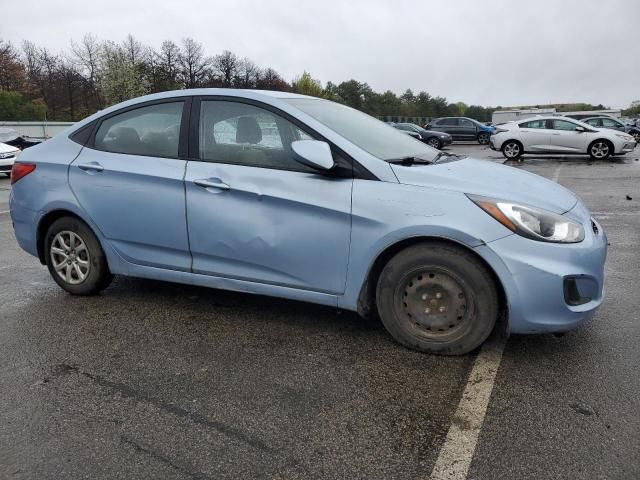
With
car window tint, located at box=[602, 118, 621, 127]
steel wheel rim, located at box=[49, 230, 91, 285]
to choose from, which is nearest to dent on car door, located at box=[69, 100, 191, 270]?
steel wheel rim, located at box=[49, 230, 91, 285]

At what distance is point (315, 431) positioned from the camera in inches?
99.8

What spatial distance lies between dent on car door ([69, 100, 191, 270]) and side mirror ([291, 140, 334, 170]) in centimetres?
93

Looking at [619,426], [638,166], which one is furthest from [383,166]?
[638,166]

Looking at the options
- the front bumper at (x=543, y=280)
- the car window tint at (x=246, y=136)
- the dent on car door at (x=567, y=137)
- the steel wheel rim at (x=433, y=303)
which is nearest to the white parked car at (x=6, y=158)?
the car window tint at (x=246, y=136)

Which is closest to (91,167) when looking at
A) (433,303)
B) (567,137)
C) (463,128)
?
(433,303)

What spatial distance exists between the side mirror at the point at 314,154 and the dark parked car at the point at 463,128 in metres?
34.0

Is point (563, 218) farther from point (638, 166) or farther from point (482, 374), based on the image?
point (638, 166)

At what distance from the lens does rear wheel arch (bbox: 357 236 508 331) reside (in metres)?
3.13

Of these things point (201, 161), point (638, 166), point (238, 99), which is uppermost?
point (238, 99)

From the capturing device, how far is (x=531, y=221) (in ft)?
10.1

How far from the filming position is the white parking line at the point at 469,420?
2.26 metres

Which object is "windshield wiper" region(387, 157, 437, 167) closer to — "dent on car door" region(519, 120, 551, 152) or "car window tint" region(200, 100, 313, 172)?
"car window tint" region(200, 100, 313, 172)

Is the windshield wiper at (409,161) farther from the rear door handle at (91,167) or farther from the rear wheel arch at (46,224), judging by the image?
the rear wheel arch at (46,224)

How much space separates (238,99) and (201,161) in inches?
19.7
